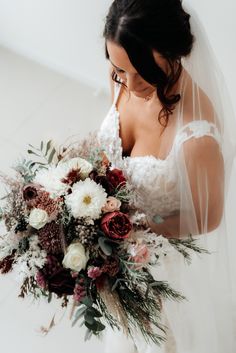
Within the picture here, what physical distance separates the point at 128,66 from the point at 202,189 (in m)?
0.40

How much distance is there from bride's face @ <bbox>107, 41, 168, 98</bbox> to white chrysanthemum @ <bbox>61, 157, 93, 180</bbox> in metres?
0.27

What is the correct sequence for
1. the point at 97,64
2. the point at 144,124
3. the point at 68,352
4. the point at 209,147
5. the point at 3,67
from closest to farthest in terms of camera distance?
the point at 209,147
the point at 144,124
the point at 68,352
the point at 97,64
the point at 3,67

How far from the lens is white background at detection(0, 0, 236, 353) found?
1.96 meters

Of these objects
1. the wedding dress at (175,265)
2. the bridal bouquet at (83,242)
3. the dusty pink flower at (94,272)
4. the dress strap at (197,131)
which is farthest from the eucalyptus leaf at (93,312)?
the dress strap at (197,131)

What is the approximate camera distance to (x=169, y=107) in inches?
49.5

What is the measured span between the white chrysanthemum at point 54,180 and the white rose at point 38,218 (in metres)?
0.05

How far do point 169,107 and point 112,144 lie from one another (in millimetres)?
269

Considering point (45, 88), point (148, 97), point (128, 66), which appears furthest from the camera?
point (45, 88)

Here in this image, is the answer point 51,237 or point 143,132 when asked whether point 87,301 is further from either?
point 143,132

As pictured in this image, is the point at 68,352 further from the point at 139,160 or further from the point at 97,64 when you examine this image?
the point at 97,64

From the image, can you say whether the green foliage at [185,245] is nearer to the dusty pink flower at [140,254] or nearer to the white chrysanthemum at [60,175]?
the dusty pink flower at [140,254]

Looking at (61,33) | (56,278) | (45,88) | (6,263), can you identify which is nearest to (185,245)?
(56,278)

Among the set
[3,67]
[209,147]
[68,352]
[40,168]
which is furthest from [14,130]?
[209,147]

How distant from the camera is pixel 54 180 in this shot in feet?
3.42
